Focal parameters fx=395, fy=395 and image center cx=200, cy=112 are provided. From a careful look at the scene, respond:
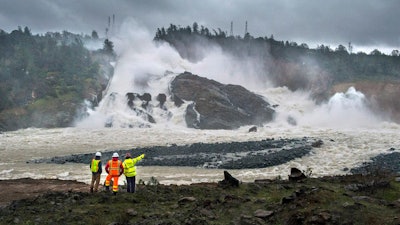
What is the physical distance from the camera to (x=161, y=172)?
26.2m

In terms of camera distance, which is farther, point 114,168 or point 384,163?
point 384,163

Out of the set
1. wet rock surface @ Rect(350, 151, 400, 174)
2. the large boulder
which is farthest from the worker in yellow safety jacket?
the large boulder

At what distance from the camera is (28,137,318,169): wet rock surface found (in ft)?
94.1

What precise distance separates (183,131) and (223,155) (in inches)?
955

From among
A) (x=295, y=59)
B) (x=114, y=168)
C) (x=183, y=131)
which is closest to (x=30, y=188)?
(x=114, y=168)

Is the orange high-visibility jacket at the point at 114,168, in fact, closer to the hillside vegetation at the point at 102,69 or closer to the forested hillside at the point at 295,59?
the hillside vegetation at the point at 102,69

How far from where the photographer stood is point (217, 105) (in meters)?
Answer: 67.6

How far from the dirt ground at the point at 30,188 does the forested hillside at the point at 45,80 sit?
4115 cm

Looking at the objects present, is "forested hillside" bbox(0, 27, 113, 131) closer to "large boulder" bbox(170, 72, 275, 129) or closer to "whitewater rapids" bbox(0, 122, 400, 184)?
"whitewater rapids" bbox(0, 122, 400, 184)

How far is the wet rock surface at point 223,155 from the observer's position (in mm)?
28672

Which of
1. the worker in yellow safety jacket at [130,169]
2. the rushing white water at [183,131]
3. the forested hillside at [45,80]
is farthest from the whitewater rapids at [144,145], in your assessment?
the worker in yellow safety jacket at [130,169]

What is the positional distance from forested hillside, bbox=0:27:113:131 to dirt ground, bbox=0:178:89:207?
135 feet

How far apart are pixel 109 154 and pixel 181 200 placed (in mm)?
21906

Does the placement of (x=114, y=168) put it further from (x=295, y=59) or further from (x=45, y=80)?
(x=295, y=59)
